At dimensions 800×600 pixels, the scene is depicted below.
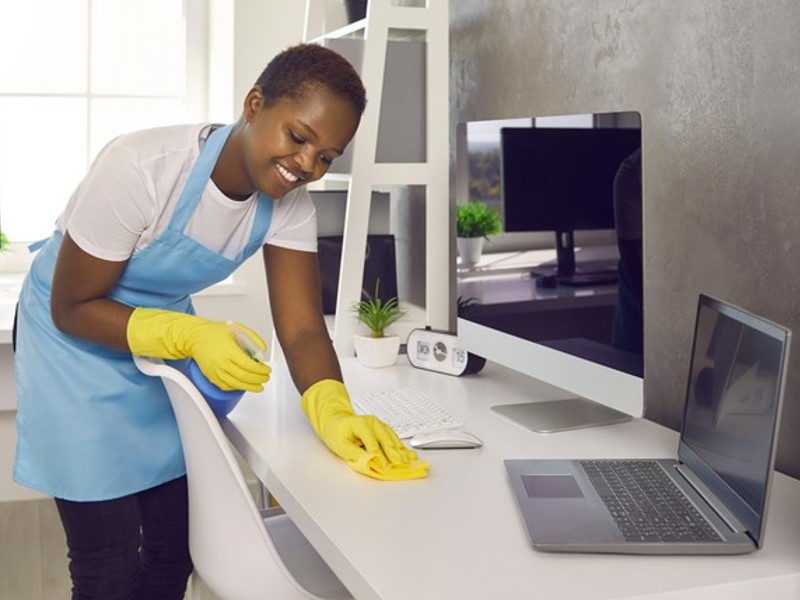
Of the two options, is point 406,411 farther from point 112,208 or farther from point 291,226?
point 112,208

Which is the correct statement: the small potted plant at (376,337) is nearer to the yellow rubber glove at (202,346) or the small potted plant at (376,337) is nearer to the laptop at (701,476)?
the yellow rubber glove at (202,346)

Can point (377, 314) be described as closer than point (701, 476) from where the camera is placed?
No

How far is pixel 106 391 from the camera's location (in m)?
1.72

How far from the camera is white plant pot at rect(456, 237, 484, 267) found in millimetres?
1918

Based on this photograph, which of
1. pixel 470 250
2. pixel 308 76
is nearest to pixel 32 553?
pixel 470 250

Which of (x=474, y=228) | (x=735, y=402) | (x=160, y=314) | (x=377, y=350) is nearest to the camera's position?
(x=735, y=402)

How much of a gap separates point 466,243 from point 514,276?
15cm

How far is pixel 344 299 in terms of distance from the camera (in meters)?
2.36

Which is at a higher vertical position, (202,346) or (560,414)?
(202,346)

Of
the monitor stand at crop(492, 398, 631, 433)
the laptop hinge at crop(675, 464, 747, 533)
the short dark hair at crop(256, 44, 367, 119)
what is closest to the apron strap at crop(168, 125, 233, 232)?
the short dark hair at crop(256, 44, 367, 119)

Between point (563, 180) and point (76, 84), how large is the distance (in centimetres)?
236

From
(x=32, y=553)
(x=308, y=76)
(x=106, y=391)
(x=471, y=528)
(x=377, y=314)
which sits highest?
(x=308, y=76)

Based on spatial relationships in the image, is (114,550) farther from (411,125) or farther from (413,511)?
(411,125)

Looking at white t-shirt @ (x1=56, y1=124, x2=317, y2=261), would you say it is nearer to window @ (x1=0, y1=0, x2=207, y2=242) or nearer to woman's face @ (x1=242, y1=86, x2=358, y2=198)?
woman's face @ (x1=242, y1=86, x2=358, y2=198)
